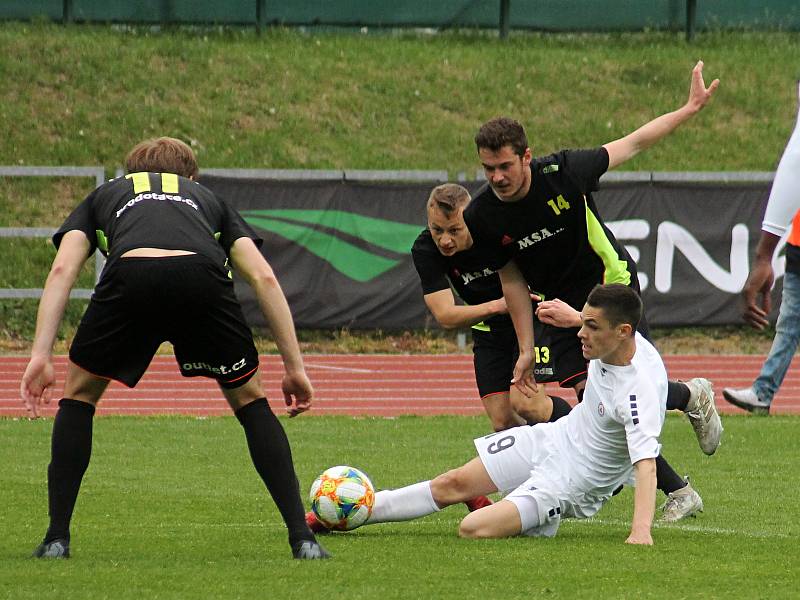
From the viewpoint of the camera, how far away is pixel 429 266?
8.21 metres

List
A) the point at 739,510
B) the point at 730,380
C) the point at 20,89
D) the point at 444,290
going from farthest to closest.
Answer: the point at 20,89, the point at 730,380, the point at 444,290, the point at 739,510

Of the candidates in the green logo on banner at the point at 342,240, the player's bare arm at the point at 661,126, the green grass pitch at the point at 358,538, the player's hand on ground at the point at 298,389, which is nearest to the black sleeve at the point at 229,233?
the player's hand on ground at the point at 298,389

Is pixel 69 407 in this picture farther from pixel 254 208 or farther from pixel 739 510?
pixel 254 208

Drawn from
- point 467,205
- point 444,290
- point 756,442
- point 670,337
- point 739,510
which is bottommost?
point 670,337

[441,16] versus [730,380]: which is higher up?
[441,16]

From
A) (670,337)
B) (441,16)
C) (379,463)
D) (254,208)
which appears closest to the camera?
(379,463)

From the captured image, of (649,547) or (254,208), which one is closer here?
(649,547)

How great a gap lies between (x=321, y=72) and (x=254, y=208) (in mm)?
6773

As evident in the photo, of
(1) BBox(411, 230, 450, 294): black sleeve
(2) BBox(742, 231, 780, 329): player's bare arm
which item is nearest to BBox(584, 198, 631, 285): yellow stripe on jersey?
(1) BBox(411, 230, 450, 294): black sleeve

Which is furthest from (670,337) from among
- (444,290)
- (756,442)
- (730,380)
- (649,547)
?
(649,547)

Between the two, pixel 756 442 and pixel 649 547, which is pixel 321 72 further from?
pixel 649 547

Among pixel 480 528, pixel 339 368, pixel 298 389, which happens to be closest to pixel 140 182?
pixel 298 389

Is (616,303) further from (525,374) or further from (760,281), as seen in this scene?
(525,374)

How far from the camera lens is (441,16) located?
23.9m
